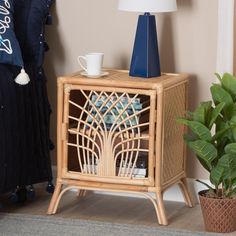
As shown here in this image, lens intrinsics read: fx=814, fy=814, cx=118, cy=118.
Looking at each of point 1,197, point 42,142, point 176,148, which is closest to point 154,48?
point 176,148

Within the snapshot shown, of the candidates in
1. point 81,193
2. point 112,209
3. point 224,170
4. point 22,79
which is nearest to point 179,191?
point 112,209

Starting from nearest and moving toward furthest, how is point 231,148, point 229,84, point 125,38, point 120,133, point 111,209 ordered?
point 231,148, point 229,84, point 120,133, point 111,209, point 125,38

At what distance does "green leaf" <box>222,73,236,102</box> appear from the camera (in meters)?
3.29

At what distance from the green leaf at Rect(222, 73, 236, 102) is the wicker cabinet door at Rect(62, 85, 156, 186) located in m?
0.29

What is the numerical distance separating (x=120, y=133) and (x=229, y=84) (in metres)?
0.50

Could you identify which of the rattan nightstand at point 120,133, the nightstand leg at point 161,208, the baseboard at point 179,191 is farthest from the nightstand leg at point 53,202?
the baseboard at point 179,191

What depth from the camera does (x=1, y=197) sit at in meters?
3.83

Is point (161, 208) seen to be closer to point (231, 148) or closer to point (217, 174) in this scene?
point (217, 174)

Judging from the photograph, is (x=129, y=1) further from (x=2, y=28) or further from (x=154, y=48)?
(x=2, y=28)

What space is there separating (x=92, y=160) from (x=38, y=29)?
26.1 inches

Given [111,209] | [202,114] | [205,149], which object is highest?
[202,114]

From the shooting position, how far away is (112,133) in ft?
11.2

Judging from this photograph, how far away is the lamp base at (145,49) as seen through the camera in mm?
3494

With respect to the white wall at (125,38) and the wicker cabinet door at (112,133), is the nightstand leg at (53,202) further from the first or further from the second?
the white wall at (125,38)
